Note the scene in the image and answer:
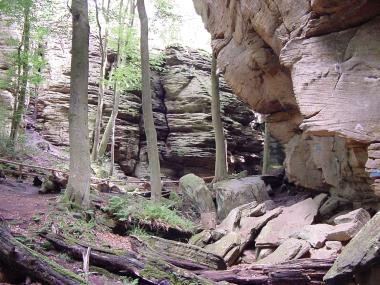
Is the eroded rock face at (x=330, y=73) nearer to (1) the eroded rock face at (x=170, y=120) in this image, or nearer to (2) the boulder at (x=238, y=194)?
(2) the boulder at (x=238, y=194)

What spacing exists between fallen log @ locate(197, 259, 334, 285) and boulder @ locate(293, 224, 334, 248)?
1054 millimetres

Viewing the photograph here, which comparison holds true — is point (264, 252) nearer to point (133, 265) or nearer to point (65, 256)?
point (133, 265)

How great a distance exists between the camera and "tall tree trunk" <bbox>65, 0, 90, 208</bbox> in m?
9.55

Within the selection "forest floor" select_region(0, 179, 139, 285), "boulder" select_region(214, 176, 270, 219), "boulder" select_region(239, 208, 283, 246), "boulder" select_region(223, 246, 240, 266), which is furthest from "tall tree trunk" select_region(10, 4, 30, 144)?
"boulder" select_region(223, 246, 240, 266)

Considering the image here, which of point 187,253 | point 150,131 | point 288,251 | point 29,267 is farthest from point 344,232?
point 150,131

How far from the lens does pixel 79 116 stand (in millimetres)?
9695

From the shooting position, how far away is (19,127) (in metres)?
18.4

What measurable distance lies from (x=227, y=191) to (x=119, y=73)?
9486 millimetres

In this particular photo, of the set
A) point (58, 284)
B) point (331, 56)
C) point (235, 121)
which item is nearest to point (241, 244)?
point (331, 56)

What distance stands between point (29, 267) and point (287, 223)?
7703mm

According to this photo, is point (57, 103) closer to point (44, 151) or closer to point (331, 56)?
point (44, 151)

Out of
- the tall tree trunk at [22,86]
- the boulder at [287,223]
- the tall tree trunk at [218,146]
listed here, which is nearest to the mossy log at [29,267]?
the boulder at [287,223]

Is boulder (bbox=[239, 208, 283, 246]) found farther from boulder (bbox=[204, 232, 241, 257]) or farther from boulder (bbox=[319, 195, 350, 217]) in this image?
boulder (bbox=[319, 195, 350, 217])

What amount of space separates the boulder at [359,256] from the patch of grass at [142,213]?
5765mm
